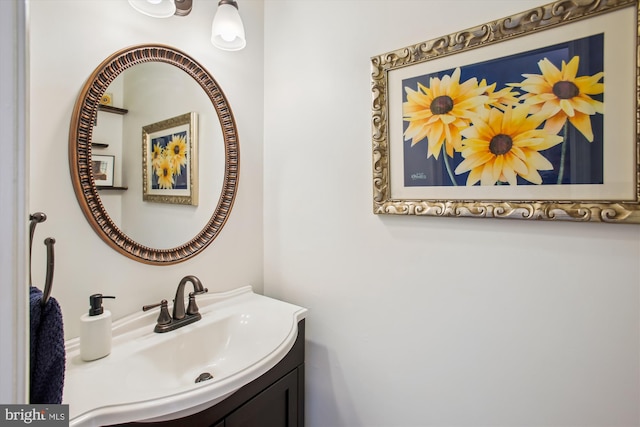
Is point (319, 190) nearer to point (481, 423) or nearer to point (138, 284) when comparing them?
point (138, 284)

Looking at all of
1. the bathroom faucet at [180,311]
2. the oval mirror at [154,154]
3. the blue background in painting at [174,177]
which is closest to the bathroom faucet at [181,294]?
the bathroom faucet at [180,311]

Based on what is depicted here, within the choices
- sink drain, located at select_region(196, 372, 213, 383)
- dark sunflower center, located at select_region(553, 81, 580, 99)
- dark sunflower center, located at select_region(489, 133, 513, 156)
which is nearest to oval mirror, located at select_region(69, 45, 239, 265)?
sink drain, located at select_region(196, 372, 213, 383)

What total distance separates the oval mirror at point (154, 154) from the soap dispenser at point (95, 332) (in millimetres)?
200

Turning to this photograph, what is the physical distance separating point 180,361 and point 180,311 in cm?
17

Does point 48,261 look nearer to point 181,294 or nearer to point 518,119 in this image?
point 181,294

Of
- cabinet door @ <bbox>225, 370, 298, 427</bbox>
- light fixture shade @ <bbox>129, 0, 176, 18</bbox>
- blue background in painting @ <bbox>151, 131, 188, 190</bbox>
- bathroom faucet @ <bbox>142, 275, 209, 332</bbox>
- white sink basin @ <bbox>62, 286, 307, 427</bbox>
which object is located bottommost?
cabinet door @ <bbox>225, 370, 298, 427</bbox>

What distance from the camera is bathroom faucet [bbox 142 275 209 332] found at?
1.06 meters

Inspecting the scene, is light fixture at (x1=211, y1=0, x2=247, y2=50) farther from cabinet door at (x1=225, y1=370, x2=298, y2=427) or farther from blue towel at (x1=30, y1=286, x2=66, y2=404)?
cabinet door at (x1=225, y1=370, x2=298, y2=427)

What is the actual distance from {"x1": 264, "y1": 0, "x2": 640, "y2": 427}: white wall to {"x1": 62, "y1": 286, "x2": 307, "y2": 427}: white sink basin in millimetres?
281

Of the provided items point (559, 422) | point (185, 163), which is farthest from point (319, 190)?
point (559, 422)

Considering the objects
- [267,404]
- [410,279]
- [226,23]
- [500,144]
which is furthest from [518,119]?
[267,404]

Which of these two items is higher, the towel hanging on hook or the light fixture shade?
the light fixture shade
